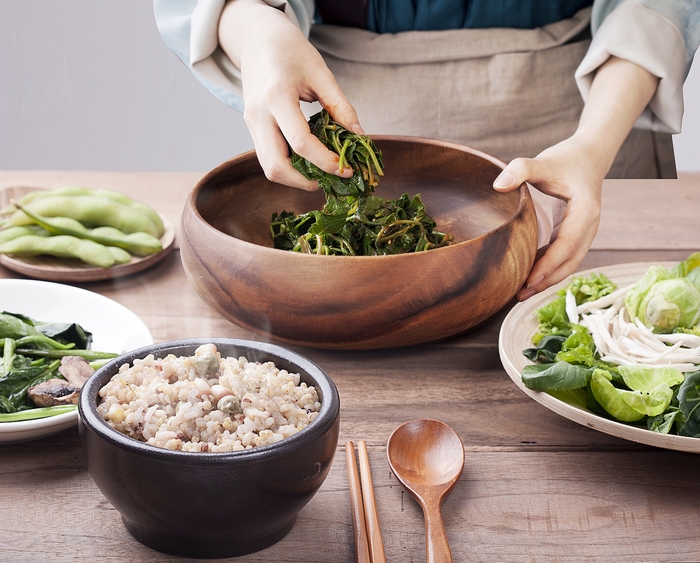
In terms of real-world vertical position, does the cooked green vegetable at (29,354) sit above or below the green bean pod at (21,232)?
above

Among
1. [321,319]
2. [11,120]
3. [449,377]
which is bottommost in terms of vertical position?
[11,120]

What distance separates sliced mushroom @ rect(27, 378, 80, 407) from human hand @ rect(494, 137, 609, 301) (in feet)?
2.43

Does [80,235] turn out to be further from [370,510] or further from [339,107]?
[370,510]

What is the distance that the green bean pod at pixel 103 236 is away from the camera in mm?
1519

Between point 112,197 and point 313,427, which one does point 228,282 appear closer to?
point 313,427

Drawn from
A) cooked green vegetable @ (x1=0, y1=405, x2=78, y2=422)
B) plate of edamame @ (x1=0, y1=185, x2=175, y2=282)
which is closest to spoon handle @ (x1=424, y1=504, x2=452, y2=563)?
cooked green vegetable @ (x1=0, y1=405, x2=78, y2=422)

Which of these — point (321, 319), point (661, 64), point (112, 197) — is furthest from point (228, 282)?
point (661, 64)

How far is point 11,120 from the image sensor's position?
433 cm

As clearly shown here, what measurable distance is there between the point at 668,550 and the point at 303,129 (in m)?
0.79

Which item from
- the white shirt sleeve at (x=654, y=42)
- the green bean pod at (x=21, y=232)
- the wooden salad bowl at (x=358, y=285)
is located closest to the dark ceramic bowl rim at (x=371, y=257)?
the wooden salad bowl at (x=358, y=285)

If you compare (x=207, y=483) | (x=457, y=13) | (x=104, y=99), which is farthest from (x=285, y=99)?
(x=104, y=99)

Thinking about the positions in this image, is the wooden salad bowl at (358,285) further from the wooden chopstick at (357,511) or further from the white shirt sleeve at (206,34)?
the white shirt sleeve at (206,34)

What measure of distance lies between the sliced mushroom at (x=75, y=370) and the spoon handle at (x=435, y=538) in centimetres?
51

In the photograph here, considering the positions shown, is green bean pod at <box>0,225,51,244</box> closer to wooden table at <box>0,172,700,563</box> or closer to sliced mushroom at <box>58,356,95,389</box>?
wooden table at <box>0,172,700,563</box>
